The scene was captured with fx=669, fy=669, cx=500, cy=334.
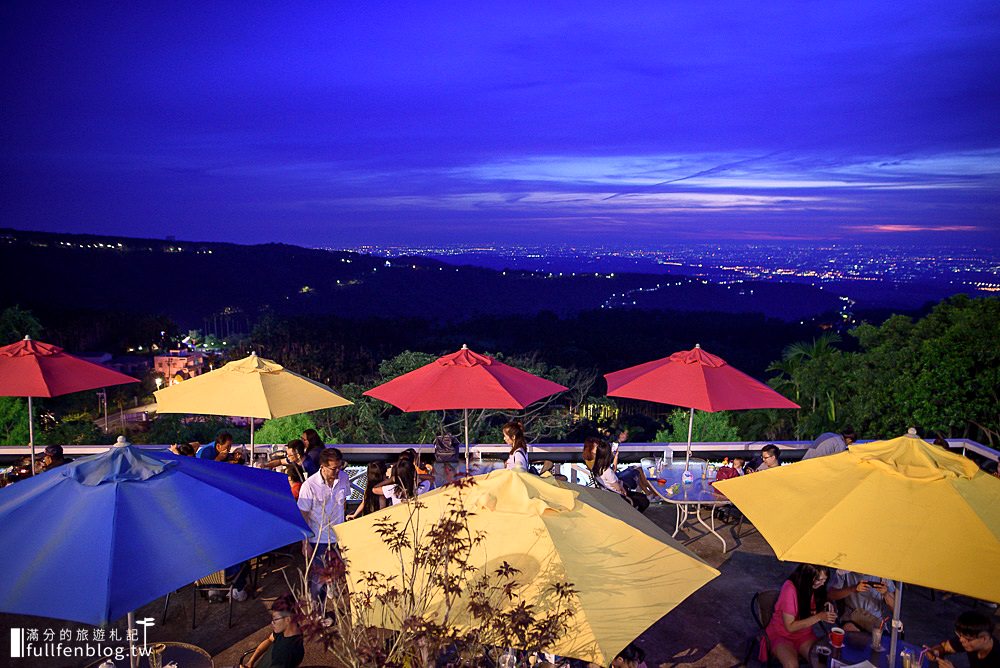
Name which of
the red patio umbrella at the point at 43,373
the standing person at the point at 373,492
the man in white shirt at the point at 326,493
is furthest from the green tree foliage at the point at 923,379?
the red patio umbrella at the point at 43,373

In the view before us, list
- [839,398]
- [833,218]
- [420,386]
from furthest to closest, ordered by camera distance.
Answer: [833,218], [839,398], [420,386]

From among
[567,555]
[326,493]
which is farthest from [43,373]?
[567,555]

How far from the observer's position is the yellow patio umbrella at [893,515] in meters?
3.87

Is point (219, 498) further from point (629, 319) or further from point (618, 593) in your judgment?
point (629, 319)

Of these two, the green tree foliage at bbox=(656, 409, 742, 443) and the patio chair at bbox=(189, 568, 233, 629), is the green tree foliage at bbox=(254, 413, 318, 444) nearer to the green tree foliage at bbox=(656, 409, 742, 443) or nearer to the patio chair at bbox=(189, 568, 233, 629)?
the patio chair at bbox=(189, 568, 233, 629)

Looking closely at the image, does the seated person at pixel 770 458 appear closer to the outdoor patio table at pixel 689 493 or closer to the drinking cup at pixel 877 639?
the outdoor patio table at pixel 689 493

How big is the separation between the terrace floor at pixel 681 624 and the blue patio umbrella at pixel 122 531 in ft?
6.86

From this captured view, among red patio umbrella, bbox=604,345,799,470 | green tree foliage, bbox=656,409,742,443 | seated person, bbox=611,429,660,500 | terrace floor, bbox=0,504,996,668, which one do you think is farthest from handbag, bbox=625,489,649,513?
green tree foliage, bbox=656,409,742,443

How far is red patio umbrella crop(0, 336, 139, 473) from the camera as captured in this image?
316 inches

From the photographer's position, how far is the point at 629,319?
4959 cm

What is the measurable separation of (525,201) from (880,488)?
74504 millimetres

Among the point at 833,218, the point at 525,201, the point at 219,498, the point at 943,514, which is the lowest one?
the point at 943,514

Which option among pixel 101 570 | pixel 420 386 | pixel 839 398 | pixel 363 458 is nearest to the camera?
pixel 101 570

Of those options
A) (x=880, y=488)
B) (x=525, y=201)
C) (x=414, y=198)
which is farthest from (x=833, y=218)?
(x=880, y=488)
